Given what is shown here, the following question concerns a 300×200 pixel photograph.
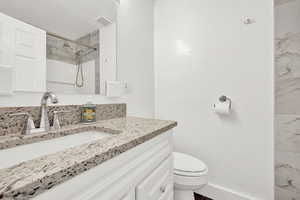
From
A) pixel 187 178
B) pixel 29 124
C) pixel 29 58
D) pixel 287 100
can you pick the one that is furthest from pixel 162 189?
pixel 287 100

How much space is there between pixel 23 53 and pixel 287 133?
5.87 feet

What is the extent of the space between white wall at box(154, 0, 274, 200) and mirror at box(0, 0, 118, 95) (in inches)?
28.1

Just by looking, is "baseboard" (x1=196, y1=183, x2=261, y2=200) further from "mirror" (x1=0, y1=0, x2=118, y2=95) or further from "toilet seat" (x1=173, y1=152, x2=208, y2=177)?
"mirror" (x1=0, y1=0, x2=118, y2=95)

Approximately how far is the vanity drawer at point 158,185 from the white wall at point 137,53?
2.35 ft

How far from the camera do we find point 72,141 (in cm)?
72

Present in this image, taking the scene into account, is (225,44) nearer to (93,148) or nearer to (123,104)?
(123,104)

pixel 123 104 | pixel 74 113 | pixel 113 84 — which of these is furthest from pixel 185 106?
pixel 74 113

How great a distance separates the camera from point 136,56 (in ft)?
4.87

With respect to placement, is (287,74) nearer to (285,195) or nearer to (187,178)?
(285,195)

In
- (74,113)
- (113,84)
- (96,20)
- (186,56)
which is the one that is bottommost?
(74,113)

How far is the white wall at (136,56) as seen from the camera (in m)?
1.32

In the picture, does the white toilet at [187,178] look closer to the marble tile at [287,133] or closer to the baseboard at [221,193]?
the baseboard at [221,193]

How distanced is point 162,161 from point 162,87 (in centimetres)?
108

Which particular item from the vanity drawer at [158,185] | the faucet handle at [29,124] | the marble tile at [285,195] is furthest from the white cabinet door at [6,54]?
the marble tile at [285,195]
